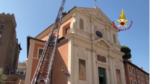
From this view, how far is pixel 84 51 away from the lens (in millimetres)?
19531

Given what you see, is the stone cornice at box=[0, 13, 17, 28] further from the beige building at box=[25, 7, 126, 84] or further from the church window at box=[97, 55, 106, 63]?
the church window at box=[97, 55, 106, 63]

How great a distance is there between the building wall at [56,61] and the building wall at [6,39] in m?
21.7

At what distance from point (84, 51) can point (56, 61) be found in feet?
12.5

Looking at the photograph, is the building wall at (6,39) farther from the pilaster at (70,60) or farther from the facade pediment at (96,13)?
the facade pediment at (96,13)

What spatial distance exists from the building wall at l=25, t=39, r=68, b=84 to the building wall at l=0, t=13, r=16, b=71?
21658mm

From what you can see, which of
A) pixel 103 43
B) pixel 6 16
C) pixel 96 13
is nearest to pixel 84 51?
pixel 103 43

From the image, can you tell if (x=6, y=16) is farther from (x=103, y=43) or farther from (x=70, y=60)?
(x=70, y=60)

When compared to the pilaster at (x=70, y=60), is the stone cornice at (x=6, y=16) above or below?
above

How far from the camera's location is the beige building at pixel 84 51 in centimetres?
1784

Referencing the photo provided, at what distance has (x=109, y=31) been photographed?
25.5 metres

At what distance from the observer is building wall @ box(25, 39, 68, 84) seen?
17670mm

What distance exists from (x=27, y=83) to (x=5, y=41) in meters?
26.7

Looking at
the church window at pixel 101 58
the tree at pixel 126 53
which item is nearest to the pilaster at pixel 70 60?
the church window at pixel 101 58

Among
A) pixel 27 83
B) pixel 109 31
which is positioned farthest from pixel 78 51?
pixel 109 31
